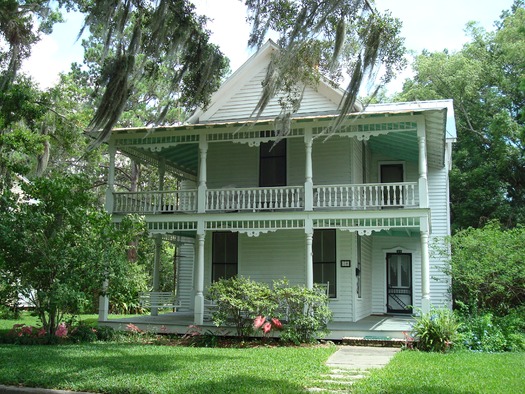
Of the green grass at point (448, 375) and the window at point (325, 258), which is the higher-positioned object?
the window at point (325, 258)

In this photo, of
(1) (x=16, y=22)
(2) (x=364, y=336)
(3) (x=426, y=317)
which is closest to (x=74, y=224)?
(1) (x=16, y=22)

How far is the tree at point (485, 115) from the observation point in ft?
91.5

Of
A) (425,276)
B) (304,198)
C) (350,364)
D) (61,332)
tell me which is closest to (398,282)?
(425,276)

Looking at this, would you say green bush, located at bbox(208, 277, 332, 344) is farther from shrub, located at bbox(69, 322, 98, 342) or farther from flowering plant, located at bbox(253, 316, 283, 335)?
shrub, located at bbox(69, 322, 98, 342)

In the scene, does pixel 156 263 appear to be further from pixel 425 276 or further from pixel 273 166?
pixel 425 276

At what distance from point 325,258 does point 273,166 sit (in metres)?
3.41

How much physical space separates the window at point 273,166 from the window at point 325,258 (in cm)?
216

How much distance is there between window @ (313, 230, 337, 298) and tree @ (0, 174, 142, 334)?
5.79 metres

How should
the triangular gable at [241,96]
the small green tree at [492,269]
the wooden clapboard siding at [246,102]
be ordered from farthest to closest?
the triangular gable at [241,96]
the wooden clapboard siding at [246,102]
the small green tree at [492,269]

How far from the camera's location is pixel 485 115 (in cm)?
3148

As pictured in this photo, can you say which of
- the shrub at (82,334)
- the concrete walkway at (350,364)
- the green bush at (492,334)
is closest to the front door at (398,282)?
the green bush at (492,334)

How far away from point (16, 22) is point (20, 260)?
6.23 metres

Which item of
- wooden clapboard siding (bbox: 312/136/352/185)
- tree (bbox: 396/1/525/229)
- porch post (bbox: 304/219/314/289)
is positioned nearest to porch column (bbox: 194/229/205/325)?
porch post (bbox: 304/219/314/289)

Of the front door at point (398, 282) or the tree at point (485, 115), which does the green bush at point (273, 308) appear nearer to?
the front door at point (398, 282)
